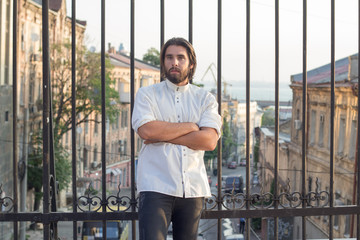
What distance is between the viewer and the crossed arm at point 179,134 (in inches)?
161

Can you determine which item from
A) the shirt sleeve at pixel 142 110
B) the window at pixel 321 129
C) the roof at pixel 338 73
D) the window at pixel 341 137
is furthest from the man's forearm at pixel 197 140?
the window at pixel 321 129

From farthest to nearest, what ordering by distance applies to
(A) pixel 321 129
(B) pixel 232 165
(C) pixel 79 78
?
(B) pixel 232 165
(C) pixel 79 78
(A) pixel 321 129

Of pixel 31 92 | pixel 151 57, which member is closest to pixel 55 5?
pixel 31 92

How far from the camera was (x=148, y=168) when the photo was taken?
13.5 ft

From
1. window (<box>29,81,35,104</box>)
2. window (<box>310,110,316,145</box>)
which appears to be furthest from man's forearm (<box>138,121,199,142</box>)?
window (<box>29,81,35,104</box>)

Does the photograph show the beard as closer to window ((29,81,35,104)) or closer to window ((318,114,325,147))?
window ((318,114,325,147))

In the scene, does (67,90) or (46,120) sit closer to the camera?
(46,120)

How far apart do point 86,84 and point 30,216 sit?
99.7 feet

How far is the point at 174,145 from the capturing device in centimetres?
416

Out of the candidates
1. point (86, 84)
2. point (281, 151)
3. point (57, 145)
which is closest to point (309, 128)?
point (281, 151)

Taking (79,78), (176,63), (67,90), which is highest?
(79,78)

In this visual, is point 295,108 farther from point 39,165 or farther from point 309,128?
point 39,165

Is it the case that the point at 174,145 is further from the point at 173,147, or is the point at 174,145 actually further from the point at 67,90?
the point at 67,90

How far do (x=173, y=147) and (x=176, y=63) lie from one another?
1.76ft
